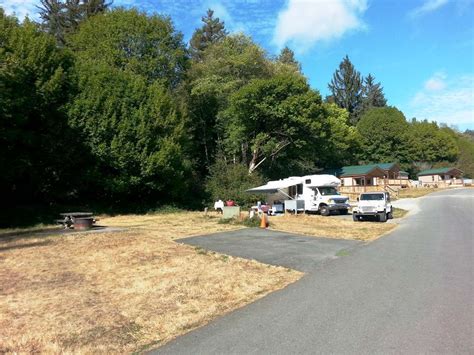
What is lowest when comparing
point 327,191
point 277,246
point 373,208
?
point 277,246

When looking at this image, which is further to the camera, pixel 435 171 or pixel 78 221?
pixel 435 171

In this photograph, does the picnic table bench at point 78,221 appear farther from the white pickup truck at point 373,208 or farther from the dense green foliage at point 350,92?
the dense green foliage at point 350,92

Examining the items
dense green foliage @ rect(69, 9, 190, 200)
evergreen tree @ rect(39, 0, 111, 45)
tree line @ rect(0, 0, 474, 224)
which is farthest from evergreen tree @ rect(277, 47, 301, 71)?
dense green foliage @ rect(69, 9, 190, 200)

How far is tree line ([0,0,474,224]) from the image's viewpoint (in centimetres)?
2859

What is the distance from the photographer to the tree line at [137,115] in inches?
1126

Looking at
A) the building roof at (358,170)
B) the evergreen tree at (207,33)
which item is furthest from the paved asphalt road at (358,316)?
the evergreen tree at (207,33)

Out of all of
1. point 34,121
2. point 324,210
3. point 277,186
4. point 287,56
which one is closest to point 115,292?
point 34,121

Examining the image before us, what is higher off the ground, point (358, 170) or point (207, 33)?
point (207, 33)

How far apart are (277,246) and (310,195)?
17.8 metres

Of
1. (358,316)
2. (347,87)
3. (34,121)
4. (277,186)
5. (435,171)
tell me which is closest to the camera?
(358,316)

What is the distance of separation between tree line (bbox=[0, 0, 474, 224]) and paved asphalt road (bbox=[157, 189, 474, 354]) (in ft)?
68.2

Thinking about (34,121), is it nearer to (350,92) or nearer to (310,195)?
(310,195)

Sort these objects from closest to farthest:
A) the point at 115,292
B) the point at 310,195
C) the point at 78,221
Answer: the point at 115,292 < the point at 78,221 < the point at 310,195

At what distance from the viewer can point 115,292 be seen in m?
8.74
